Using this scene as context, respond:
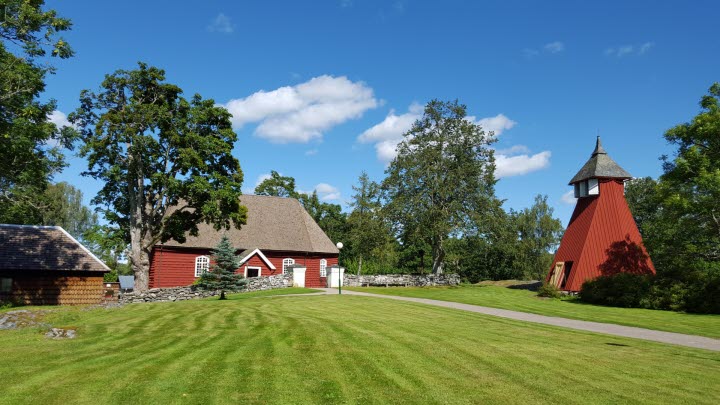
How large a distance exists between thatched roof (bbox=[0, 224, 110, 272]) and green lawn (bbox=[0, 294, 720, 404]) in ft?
55.7

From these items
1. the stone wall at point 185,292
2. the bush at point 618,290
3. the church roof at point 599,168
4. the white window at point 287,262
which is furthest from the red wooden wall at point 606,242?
the white window at point 287,262

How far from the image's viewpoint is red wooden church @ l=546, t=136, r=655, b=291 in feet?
115

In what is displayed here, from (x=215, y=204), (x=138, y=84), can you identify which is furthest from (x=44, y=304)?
(x=138, y=84)

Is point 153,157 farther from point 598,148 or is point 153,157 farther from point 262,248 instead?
point 598,148

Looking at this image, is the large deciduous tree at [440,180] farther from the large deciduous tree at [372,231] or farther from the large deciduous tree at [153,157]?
the large deciduous tree at [153,157]

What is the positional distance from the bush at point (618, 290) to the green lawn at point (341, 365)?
15371 millimetres

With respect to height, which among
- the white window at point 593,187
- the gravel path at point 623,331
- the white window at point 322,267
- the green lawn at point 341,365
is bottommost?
the gravel path at point 623,331

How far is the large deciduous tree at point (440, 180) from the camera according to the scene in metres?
45.2

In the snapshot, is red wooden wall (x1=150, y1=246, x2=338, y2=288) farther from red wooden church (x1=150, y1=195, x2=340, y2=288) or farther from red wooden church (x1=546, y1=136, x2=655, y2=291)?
red wooden church (x1=546, y1=136, x2=655, y2=291)

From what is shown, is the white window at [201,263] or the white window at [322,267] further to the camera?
the white window at [322,267]

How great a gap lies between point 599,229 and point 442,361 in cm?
2995

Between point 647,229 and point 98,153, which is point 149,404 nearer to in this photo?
point 98,153

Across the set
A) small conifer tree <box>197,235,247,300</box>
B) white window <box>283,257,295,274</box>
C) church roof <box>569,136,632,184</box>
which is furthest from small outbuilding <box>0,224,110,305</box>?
church roof <box>569,136,632,184</box>

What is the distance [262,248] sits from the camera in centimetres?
4341
